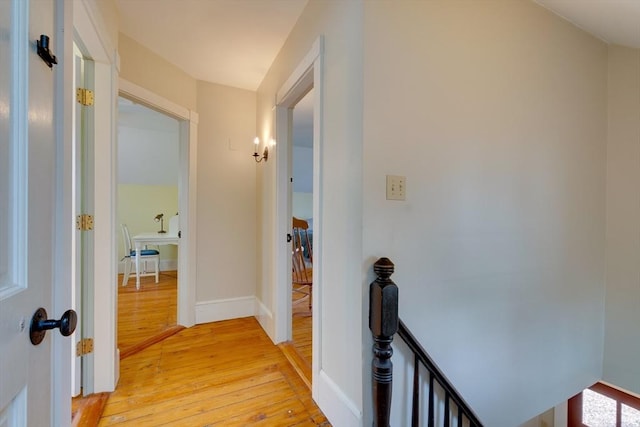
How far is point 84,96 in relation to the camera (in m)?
1.66

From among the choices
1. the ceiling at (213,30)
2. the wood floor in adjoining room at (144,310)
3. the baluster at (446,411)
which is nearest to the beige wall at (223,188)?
the ceiling at (213,30)

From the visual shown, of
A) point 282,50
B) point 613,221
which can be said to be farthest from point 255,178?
point 613,221

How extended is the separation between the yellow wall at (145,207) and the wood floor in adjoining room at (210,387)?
11.9 feet

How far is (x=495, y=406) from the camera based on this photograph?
1.68 meters

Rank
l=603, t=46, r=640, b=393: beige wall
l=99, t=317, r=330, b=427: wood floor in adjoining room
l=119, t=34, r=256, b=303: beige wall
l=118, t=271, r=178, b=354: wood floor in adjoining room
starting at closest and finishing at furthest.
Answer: l=99, t=317, r=330, b=427: wood floor in adjoining room < l=603, t=46, r=640, b=393: beige wall < l=118, t=271, r=178, b=354: wood floor in adjoining room < l=119, t=34, r=256, b=303: beige wall

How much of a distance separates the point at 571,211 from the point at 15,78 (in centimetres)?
280

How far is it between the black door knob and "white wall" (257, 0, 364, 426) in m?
1.01

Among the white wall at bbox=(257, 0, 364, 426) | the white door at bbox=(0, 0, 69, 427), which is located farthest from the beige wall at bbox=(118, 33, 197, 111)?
the white door at bbox=(0, 0, 69, 427)

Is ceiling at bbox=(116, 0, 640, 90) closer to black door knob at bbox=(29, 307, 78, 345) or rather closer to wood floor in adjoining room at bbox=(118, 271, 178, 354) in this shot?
black door knob at bbox=(29, 307, 78, 345)

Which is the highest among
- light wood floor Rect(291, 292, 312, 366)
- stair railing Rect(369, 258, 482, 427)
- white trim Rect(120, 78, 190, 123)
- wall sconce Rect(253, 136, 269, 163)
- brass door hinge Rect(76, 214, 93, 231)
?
white trim Rect(120, 78, 190, 123)

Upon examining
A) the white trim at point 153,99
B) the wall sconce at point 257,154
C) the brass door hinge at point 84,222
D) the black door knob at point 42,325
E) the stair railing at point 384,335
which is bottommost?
the stair railing at point 384,335

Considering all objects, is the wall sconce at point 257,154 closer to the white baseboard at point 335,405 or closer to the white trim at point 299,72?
the white trim at point 299,72

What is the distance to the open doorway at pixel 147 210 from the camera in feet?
11.1

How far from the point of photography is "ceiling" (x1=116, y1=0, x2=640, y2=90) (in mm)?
1814
